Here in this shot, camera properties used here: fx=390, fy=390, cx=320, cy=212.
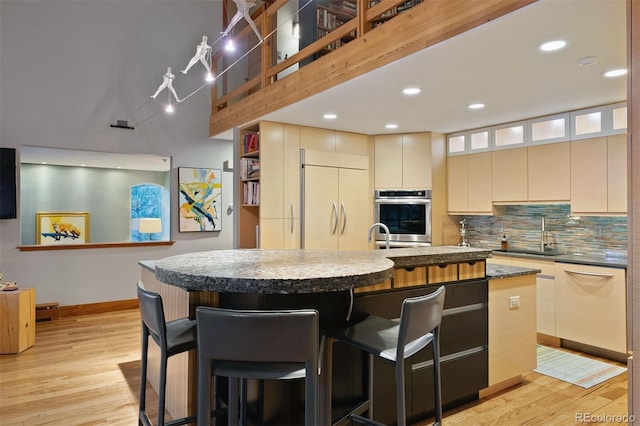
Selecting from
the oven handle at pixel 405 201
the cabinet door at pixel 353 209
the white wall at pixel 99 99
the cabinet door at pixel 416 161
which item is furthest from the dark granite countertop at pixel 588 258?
the white wall at pixel 99 99

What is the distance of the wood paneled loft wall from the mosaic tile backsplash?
112 inches

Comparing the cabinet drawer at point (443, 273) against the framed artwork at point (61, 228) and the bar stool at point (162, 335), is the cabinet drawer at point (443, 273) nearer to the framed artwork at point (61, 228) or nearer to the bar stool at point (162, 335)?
the bar stool at point (162, 335)

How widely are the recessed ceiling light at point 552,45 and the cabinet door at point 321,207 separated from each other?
2686 mm

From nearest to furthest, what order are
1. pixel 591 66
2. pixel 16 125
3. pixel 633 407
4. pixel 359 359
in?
pixel 633 407 → pixel 359 359 → pixel 591 66 → pixel 16 125

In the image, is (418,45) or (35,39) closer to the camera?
(418,45)

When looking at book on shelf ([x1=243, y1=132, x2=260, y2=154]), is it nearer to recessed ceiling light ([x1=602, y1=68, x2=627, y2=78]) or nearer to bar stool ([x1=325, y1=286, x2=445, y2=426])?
bar stool ([x1=325, y1=286, x2=445, y2=426])

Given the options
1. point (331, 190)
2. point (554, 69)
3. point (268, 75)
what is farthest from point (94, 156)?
point (554, 69)

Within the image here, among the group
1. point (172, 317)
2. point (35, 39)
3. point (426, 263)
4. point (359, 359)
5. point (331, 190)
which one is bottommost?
point (359, 359)

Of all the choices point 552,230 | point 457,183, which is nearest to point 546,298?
point 552,230

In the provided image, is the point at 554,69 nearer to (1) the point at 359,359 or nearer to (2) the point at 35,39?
(1) the point at 359,359

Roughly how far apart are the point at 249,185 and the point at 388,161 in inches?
72.3

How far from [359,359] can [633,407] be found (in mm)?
1185

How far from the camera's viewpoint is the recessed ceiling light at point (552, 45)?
2.35 meters

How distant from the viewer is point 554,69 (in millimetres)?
2791
